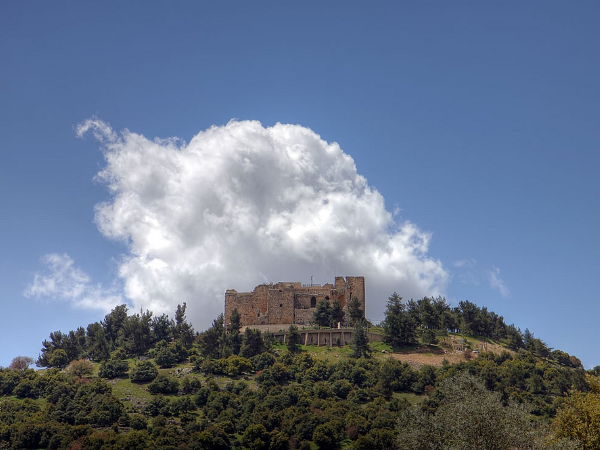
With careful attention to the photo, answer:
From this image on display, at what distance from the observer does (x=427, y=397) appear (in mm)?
69312

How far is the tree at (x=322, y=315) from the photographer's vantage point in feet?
302

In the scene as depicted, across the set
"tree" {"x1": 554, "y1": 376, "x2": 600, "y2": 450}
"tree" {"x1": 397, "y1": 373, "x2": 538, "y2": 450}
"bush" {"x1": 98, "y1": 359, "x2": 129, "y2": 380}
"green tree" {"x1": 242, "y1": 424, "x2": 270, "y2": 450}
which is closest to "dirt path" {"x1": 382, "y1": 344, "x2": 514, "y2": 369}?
"green tree" {"x1": 242, "y1": 424, "x2": 270, "y2": 450}

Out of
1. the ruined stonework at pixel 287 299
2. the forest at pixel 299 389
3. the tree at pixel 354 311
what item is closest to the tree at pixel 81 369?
the forest at pixel 299 389

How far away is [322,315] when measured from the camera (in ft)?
302

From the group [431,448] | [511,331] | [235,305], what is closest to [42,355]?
[235,305]

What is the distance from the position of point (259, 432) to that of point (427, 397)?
2032cm

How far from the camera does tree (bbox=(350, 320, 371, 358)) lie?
81.6 meters

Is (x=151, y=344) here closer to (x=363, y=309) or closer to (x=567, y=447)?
(x=363, y=309)

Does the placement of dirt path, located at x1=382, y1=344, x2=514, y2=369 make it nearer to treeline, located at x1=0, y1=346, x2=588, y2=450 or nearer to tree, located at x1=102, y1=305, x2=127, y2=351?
treeline, located at x1=0, y1=346, x2=588, y2=450

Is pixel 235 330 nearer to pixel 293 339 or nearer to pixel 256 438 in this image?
pixel 293 339

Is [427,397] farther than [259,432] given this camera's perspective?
Yes

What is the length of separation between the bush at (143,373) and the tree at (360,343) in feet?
82.8

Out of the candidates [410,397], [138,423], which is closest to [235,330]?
[138,423]

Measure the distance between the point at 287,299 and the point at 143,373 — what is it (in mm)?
27263
